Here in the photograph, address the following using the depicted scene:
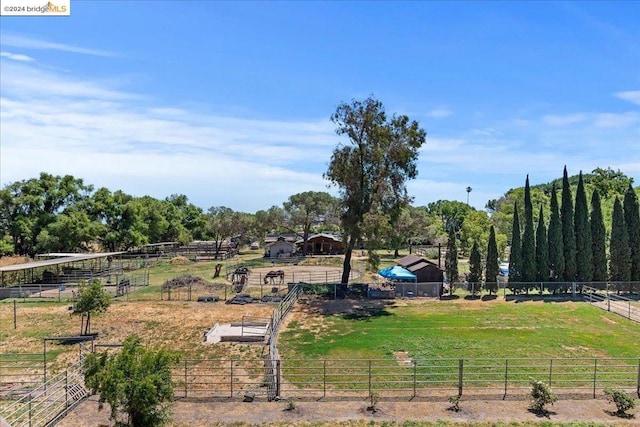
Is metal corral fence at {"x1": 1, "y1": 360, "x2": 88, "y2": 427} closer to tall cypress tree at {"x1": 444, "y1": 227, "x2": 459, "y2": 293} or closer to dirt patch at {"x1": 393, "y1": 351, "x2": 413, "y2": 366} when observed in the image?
dirt patch at {"x1": 393, "y1": 351, "x2": 413, "y2": 366}

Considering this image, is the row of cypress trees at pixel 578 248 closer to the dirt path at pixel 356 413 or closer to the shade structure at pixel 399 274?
the shade structure at pixel 399 274

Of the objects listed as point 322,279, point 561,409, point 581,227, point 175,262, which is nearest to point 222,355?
point 561,409

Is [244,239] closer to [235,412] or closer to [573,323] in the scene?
[573,323]

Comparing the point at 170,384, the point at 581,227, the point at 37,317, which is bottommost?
the point at 37,317

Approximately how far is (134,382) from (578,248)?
3599 cm

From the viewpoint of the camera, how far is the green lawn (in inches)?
787

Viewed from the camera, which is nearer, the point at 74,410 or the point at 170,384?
Answer: the point at 170,384

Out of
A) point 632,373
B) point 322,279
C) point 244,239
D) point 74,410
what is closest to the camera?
point 74,410

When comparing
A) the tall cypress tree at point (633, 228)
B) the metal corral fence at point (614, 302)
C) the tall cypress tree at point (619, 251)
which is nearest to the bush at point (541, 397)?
the metal corral fence at point (614, 302)

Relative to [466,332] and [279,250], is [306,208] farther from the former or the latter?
[466,332]

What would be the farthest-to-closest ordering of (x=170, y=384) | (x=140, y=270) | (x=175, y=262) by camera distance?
1. (x=175, y=262)
2. (x=140, y=270)
3. (x=170, y=384)

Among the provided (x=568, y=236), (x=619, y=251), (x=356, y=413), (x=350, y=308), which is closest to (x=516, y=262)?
(x=568, y=236)

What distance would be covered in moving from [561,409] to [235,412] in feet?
34.1

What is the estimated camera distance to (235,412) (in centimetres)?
1363
